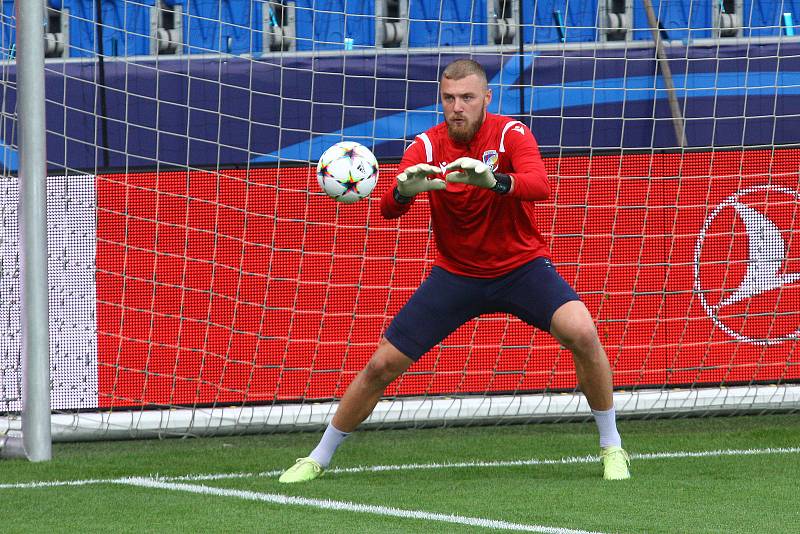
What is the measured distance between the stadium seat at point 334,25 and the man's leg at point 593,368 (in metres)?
3.41

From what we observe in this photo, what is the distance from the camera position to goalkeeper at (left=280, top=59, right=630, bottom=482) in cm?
534

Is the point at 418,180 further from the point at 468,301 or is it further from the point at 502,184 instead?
the point at 468,301

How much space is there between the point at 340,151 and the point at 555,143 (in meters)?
3.96

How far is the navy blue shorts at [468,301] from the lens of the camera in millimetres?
5434

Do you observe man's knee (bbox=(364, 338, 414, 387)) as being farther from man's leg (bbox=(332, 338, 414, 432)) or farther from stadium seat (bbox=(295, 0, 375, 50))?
stadium seat (bbox=(295, 0, 375, 50))

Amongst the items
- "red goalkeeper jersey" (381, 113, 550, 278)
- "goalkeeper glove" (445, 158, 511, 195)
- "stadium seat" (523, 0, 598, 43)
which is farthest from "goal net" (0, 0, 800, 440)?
"goalkeeper glove" (445, 158, 511, 195)

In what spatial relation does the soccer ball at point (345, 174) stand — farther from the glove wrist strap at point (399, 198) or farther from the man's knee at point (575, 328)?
the man's knee at point (575, 328)

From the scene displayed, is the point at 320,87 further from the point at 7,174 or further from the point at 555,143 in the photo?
the point at 7,174

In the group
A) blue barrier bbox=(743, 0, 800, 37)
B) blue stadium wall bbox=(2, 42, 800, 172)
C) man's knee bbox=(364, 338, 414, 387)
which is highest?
blue barrier bbox=(743, 0, 800, 37)

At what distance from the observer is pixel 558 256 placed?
775 centimetres

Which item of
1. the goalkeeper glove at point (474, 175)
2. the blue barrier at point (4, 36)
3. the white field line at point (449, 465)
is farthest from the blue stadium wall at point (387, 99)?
the goalkeeper glove at point (474, 175)

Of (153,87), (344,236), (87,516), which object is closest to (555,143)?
(344,236)

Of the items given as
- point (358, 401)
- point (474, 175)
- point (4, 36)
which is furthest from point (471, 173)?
point (4, 36)

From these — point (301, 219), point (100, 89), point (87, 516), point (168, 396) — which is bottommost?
point (168, 396)
